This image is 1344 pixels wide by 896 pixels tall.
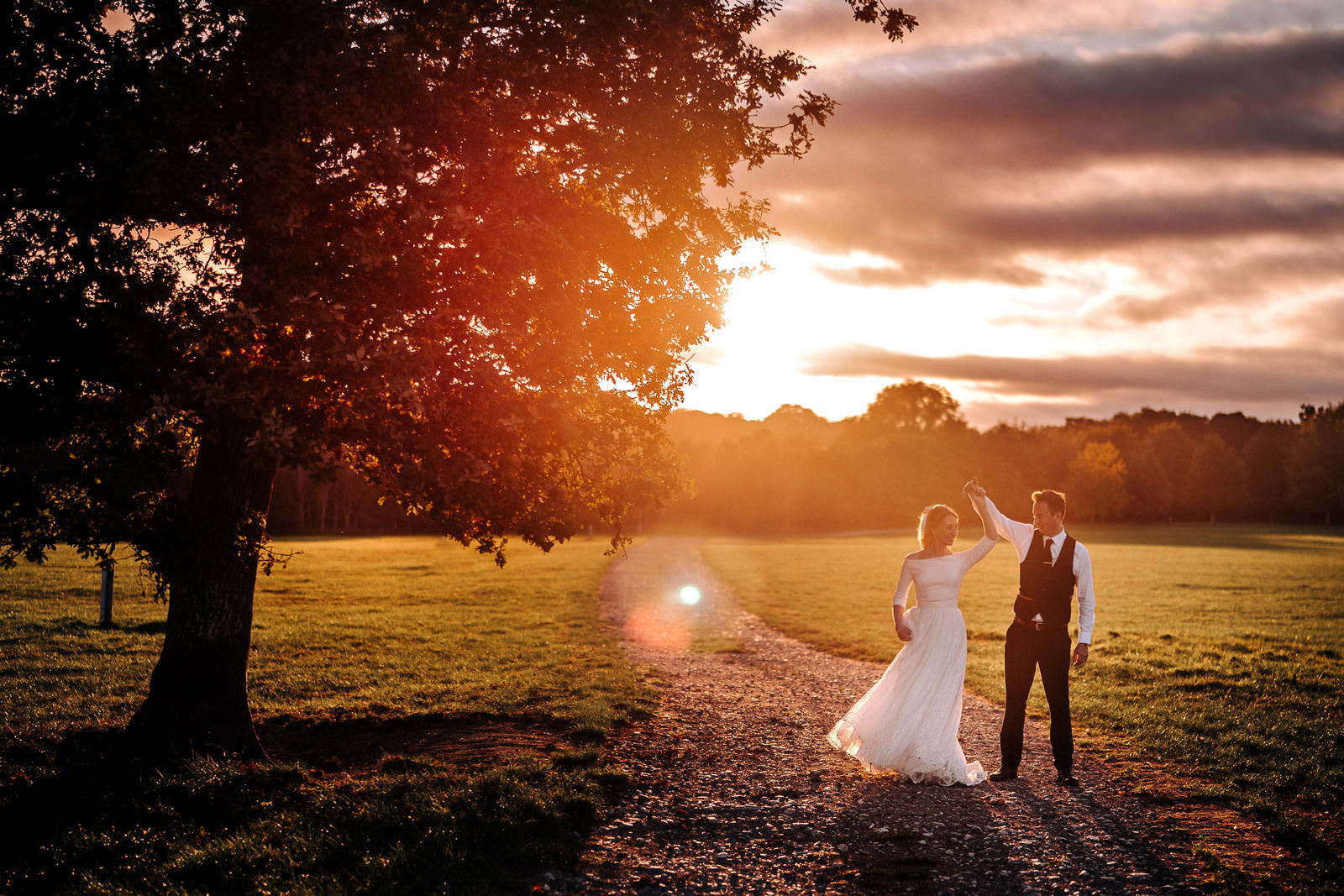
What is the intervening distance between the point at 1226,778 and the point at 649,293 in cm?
804

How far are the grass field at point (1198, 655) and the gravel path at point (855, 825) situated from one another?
888 millimetres

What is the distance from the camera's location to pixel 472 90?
7.33m

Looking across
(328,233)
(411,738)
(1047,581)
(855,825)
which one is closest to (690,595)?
(411,738)

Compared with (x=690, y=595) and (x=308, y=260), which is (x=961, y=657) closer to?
(x=308, y=260)

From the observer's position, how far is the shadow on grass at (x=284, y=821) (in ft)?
18.3

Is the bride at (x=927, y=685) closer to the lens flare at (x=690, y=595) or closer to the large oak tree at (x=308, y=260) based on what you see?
the large oak tree at (x=308, y=260)

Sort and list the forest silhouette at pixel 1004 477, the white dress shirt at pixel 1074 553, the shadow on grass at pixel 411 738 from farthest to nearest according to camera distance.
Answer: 1. the forest silhouette at pixel 1004 477
2. the shadow on grass at pixel 411 738
3. the white dress shirt at pixel 1074 553

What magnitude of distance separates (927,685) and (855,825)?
74.2 inches

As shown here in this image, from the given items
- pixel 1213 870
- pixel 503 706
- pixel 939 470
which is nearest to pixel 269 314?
pixel 503 706

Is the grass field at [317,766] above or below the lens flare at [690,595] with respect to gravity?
above

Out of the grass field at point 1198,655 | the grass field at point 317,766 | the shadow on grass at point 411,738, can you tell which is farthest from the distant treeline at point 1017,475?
the shadow on grass at point 411,738

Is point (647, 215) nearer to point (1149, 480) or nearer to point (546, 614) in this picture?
point (546, 614)

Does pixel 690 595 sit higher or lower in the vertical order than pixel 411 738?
lower

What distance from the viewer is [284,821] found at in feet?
21.4
